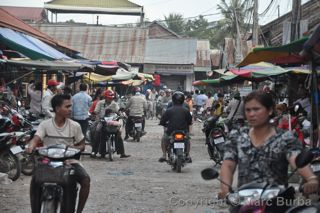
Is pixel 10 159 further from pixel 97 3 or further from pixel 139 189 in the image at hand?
pixel 97 3

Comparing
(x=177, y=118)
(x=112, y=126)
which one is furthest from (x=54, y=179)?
(x=112, y=126)

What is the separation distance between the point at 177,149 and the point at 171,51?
119 feet

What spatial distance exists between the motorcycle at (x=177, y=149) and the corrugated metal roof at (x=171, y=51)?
3372 centimetres

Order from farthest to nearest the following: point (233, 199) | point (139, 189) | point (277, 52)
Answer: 1. point (139, 189)
2. point (277, 52)
3. point (233, 199)

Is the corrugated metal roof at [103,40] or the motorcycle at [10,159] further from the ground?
the corrugated metal roof at [103,40]

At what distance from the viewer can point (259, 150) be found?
4.30m

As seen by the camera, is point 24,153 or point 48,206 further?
point 24,153

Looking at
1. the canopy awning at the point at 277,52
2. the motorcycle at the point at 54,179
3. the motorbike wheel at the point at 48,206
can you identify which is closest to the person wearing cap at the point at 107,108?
the canopy awning at the point at 277,52

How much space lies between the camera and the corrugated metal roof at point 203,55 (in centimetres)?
4856

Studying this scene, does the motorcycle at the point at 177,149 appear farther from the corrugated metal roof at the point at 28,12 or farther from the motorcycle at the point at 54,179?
the corrugated metal roof at the point at 28,12

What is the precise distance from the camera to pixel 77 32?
157 feet

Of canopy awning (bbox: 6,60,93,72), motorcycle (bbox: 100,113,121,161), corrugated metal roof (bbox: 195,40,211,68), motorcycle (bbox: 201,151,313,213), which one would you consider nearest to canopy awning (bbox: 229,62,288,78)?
motorcycle (bbox: 100,113,121,161)

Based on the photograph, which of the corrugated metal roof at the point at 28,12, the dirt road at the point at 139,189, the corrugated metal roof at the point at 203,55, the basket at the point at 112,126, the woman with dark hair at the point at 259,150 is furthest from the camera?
the corrugated metal roof at the point at 28,12

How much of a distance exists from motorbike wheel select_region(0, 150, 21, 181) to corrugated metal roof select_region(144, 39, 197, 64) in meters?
35.6
